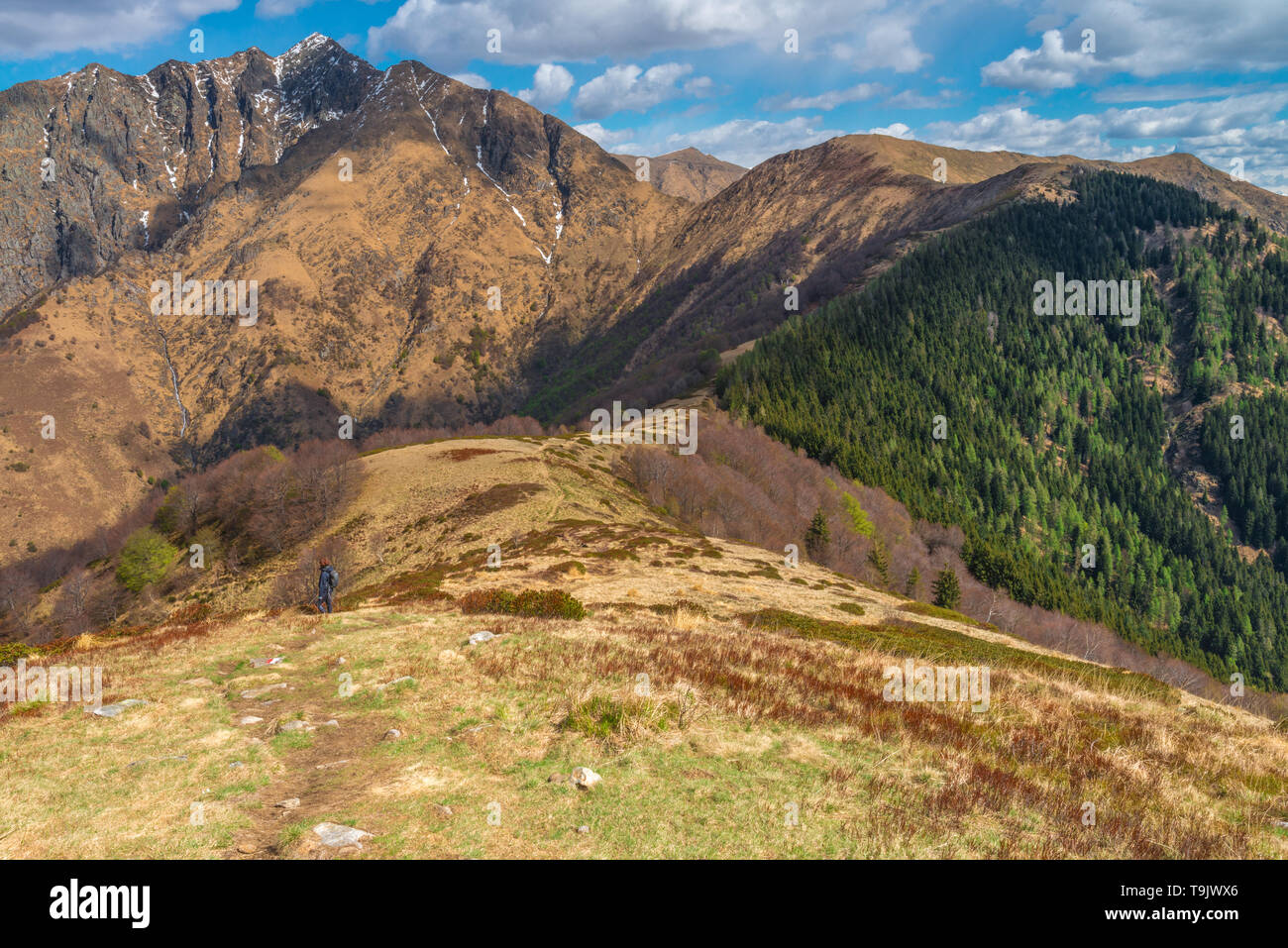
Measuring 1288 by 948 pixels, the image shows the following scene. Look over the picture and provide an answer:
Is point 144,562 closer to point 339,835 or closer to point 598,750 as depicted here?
point 598,750

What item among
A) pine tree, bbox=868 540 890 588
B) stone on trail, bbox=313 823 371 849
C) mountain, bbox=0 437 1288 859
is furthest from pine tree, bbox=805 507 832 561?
stone on trail, bbox=313 823 371 849

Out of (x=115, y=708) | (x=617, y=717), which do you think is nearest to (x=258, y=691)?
(x=115, y=708)

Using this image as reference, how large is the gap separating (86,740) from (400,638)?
10054mm

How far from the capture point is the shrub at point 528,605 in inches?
1210

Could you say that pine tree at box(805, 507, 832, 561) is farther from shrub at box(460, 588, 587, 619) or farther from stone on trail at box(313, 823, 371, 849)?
stone on trail at box(313, 823, 371, 849)

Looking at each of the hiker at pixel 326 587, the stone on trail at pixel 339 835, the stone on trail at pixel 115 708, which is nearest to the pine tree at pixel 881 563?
the hiker at pixel 326 587

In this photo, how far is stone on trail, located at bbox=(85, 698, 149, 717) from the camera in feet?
51.8

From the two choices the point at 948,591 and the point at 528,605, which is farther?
the point at 948,591

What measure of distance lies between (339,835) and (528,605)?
21.4 m

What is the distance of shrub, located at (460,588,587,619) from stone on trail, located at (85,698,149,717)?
14.6 meters

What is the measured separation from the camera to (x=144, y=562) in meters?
85.8

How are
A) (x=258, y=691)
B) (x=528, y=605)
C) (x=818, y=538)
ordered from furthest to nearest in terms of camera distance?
(x=818, y=538) < (x=528, y=605) < (x=258, y=691)

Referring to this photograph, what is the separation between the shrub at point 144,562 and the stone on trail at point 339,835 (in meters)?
93.4
